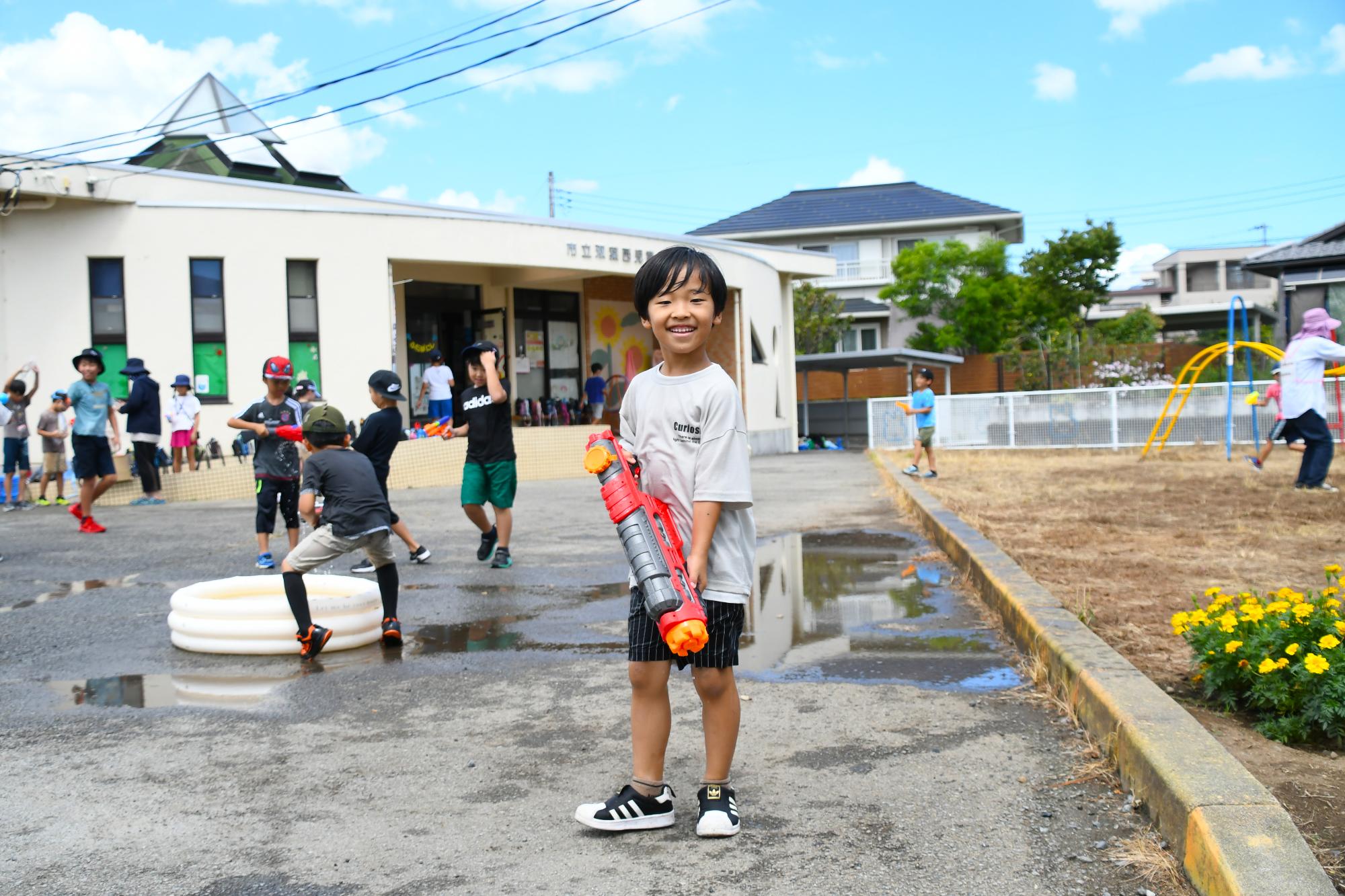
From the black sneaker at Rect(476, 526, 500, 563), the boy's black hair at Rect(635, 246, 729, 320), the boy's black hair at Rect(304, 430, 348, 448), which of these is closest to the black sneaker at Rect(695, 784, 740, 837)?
the boy's black hair at Rect(635, 246, 729, 320)

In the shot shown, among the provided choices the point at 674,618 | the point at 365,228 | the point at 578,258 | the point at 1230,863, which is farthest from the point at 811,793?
the point at 578,258

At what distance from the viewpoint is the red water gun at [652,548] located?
3006 mm

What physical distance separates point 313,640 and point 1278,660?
14.2 ft

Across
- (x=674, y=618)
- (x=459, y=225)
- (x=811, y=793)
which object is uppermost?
(x=459, y=225)

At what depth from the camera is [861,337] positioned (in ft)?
168

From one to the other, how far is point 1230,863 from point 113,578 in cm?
A: 811

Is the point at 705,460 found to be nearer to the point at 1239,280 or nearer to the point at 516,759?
the point at 516,759

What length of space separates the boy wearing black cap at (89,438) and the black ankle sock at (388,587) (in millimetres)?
6998

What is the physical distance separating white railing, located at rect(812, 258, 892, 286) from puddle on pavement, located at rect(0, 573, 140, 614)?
45315 millimetres

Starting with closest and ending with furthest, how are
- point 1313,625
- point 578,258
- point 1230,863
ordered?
point 1230,863 < point 1313,625 < point 578,258

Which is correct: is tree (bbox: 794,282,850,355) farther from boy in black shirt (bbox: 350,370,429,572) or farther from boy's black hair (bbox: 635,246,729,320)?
boy's black hair (bbox: 635,246,729,320)

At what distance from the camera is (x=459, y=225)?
21125mm

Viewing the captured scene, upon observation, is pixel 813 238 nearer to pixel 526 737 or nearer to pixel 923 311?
pixel 923 311

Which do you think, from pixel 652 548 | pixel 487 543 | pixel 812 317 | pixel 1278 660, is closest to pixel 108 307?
pixel 487 543
